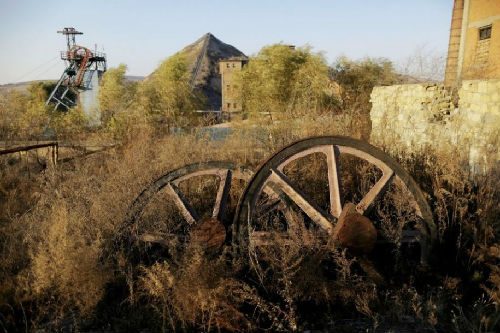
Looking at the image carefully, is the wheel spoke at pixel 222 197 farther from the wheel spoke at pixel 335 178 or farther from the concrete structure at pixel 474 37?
the concrete structure at pixel 474 37

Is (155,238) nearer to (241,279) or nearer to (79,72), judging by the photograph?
(241,279)

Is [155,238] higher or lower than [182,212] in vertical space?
lower

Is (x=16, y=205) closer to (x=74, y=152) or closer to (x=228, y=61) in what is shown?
(x=74, y=152)

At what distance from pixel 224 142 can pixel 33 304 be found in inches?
181

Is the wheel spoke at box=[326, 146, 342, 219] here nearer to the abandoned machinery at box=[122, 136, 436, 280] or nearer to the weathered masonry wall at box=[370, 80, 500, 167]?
the abandoned machinery at box=[122, 136, 436, 280]

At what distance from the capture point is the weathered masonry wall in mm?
4602

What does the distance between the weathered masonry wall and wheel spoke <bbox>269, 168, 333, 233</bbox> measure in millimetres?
2172

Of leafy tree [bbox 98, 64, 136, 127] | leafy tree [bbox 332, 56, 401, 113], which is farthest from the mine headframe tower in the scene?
leafy tree [bbox 332, 56, 401, 113]

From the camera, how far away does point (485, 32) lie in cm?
1204

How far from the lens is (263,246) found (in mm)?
3379

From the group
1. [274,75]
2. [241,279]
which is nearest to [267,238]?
[241,279]

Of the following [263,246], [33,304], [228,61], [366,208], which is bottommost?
[33,304]

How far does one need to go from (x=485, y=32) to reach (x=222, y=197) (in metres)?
13.1

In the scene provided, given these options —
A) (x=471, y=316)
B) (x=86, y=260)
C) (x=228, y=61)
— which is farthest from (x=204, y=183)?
(x=228, y=61)
